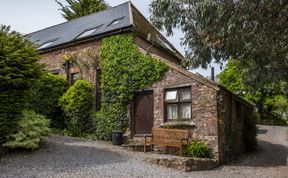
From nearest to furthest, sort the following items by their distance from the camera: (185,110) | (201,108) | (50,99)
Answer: (201,108), (185,110), (50,99)

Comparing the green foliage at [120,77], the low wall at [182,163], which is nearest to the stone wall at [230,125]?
the low wall at [182,163]

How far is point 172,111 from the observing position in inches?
503

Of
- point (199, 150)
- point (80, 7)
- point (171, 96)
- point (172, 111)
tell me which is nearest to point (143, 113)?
point (172, 111)

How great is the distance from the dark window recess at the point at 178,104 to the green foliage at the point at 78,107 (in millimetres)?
4377

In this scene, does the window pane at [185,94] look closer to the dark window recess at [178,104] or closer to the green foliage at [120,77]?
the dark window recess at [178,104]

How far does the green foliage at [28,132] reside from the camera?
349 inches

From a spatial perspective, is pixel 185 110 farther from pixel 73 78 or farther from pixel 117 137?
pixel 73 78

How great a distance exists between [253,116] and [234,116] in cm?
398

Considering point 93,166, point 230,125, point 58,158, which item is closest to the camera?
point 93,166

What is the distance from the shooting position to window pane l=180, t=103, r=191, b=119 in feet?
40.5

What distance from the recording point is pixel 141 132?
13625mm

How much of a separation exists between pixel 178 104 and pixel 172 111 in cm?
43

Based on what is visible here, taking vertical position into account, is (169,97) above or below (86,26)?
below

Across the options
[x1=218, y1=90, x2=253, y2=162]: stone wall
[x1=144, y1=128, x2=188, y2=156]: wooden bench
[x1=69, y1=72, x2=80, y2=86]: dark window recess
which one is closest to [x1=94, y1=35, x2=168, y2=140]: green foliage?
[x1=69, y1=72, x2=80, y2=86]: dark window recess
